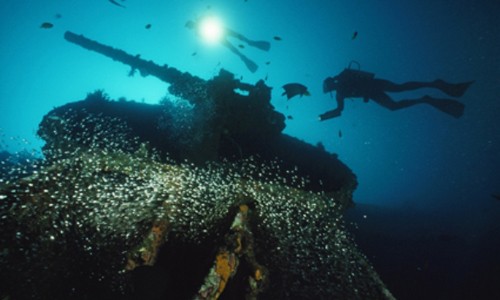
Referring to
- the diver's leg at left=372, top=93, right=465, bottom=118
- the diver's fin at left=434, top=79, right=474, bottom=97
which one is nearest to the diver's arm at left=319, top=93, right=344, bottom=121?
the diver's leg at left=372, top=93, right=465, bottom=118

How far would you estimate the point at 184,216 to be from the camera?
5.06 metres

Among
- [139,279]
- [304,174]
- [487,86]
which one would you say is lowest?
[139,279]

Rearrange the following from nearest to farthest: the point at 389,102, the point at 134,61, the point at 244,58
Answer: the point at 134,61, the point at 389,102, the point at 244,58

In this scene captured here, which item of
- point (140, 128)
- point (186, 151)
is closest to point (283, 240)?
point (186, 151)

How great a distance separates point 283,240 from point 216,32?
11306 mm

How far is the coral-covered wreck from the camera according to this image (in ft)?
13.0

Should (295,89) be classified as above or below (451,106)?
below

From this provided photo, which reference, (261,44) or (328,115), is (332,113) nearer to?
(328,115)

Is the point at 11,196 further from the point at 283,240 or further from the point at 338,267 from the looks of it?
the point at 338,267

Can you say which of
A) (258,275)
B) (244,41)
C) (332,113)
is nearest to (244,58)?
(244,41)

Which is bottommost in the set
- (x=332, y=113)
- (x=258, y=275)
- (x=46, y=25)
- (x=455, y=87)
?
(x=258, y=275)

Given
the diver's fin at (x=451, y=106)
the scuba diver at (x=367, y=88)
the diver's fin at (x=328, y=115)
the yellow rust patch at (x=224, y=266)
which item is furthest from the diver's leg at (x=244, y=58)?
the yellow rust patch at (x=224, y=266)

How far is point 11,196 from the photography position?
3.82m

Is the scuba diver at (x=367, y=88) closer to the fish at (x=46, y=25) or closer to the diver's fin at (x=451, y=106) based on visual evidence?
the diver's fin at (x=451, y=106)
